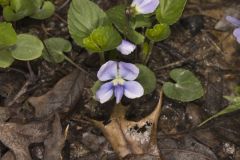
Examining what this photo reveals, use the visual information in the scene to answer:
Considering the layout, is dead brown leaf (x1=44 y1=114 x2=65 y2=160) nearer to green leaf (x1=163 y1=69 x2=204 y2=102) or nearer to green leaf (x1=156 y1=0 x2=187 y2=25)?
green leaf (x1=163 y1=69 x2=204 y2=102)

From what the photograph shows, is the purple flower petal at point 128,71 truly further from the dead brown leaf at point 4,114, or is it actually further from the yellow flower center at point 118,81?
the dead brown leaf at point 4,114

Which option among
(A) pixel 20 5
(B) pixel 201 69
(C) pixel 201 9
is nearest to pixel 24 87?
(A) pixel 20 5

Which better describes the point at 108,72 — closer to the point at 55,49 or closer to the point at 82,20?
the point at 82,20

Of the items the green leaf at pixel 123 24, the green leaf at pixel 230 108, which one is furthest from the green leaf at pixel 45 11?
the green leaf at pixel 230 108

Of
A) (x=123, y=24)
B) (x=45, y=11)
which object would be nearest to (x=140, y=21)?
(x=123, y=24)

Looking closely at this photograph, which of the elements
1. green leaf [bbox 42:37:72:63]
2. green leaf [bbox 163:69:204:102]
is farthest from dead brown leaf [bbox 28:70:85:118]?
green leaf [bbox 163:69:204:102]

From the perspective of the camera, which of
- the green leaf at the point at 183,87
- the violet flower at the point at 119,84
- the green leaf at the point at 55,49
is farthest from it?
the green leaf at the point at 55,49
